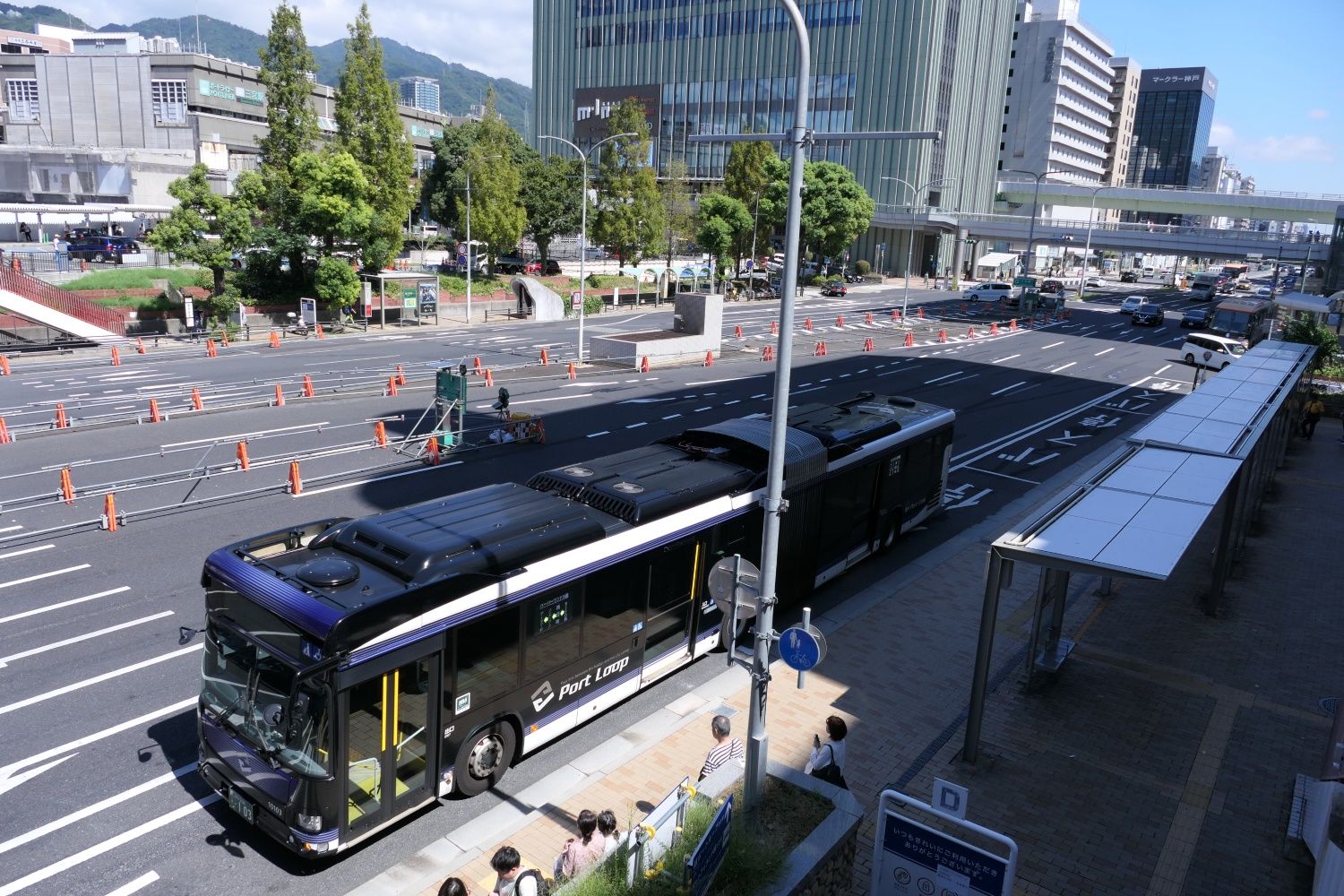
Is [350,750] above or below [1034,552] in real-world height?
below

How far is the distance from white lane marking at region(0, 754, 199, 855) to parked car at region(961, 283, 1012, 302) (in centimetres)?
7485

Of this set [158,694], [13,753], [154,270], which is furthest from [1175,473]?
[154,270]

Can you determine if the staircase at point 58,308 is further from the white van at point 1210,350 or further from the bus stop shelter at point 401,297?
the white van at point 1210,350

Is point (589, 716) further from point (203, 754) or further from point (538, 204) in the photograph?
point (538, 204)

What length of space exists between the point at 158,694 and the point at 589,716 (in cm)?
561

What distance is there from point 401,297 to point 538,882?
46747mm

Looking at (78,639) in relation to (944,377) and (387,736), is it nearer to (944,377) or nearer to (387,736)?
(387,736)

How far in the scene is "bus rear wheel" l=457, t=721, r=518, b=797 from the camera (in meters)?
9.61

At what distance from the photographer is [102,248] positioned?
63.9 meters

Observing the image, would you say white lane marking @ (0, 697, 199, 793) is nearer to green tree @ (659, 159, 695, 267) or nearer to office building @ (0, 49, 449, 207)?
green tree @ (659, 159, 695, 267)

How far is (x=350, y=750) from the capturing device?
8266 millimetres

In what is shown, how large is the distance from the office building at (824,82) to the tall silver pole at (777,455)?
87.8m

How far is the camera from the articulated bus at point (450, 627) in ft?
27.1

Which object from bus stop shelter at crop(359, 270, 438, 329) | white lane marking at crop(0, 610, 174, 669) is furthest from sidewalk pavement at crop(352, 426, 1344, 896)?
bus stop shelter at crop(359, 270, 438, 329)
